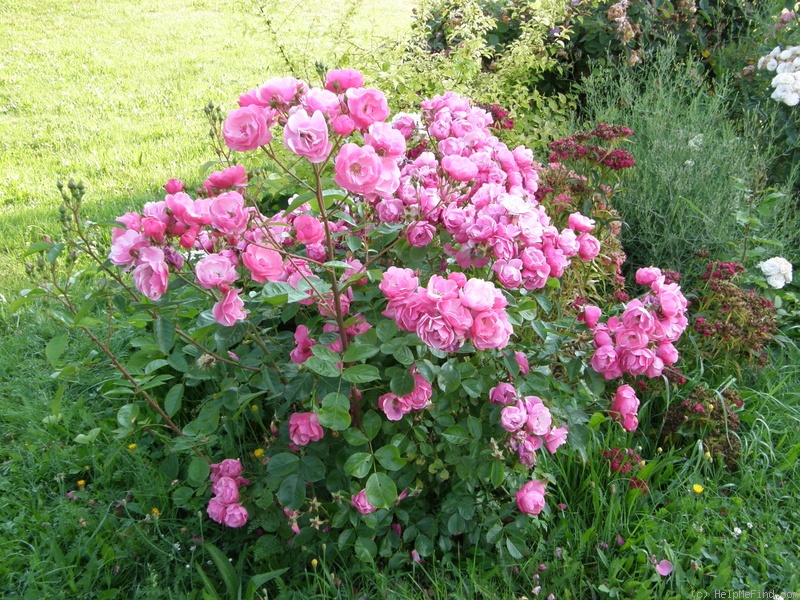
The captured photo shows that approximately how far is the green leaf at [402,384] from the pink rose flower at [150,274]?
58 centimetres

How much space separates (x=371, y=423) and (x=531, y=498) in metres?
0.52

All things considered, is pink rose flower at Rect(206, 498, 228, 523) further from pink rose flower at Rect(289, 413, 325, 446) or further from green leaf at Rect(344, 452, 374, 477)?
green leaf at Rect(344, 452, 374, 477)

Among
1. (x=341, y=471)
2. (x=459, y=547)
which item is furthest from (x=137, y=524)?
(x=459, y=547)

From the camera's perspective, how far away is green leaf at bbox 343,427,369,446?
170 centimetres

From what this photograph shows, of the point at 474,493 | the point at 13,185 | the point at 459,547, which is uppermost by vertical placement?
the point at 474,493

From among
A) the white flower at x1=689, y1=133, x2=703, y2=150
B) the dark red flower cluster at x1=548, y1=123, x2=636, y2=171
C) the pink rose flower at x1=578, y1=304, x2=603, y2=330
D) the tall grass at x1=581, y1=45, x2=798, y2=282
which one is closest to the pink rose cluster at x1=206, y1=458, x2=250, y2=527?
the pink rose flower at x1=578, y1=304, x2=603, y2=330

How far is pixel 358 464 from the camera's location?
5.53 ft

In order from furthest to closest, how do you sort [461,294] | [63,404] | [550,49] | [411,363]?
1. [550,49]
2. [63,404]
3. [411,363]
4. [461,294]

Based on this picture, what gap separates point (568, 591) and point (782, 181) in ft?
9.84

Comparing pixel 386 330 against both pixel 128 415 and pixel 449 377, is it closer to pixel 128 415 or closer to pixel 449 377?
pixel 449 377

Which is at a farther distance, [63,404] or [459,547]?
[63,404]

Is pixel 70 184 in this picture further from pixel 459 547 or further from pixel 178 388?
pixel 459 547

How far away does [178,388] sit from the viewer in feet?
6.13

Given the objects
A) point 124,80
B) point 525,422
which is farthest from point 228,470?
point 124,80
